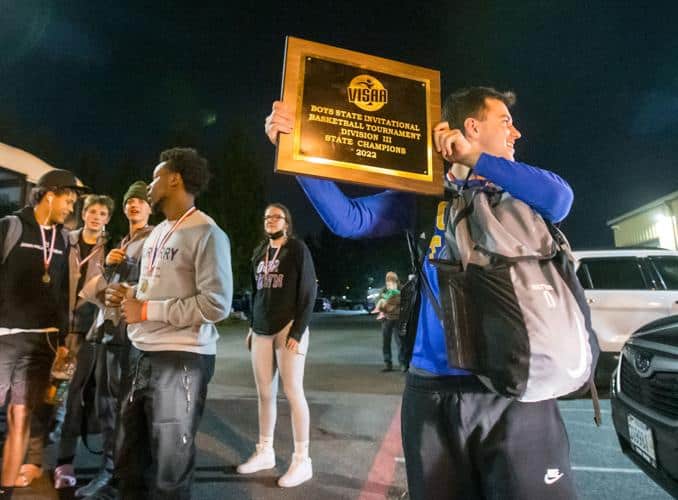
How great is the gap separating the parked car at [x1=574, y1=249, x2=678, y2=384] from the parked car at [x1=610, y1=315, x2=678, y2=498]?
12.6ft

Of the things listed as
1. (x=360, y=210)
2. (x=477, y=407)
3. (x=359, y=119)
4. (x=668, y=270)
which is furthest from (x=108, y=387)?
(x=668, y=270)

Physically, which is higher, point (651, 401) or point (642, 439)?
point (651, 401)

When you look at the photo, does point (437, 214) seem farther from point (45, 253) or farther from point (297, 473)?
point (45, 253)

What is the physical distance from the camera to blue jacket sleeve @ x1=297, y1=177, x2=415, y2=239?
1.78 m

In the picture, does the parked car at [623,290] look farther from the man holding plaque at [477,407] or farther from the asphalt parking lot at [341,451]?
the man holding plaque at [477,407]

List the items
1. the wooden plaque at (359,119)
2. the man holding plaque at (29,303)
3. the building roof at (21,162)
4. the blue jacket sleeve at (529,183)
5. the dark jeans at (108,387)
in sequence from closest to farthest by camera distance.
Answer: the blue jacket sleeve at (529,183), the wooden plaque at (359,119), the man holding plaque at (29,303), the dark jeans at (108,387), the building roof at (21,162)

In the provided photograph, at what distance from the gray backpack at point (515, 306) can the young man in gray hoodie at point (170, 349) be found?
1.29 meters

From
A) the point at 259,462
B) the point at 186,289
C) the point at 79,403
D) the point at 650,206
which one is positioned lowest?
the point at 259,462

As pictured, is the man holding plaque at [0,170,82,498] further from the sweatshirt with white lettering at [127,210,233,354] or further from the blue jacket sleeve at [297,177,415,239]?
the blue jacket sleeve at [297,177,415,239]

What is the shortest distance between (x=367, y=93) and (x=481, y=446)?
131 cm

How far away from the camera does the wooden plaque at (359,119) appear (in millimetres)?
1655

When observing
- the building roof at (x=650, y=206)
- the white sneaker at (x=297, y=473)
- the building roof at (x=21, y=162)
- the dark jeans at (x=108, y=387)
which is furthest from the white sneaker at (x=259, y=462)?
the building roof at (x=650, y=206)

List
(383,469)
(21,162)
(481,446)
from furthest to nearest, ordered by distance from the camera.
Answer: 1. (21,162)
2. (383,469)
3. (481,446)

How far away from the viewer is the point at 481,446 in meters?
1.35
